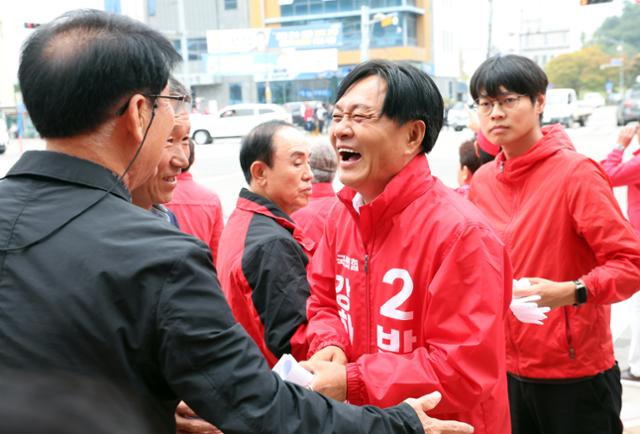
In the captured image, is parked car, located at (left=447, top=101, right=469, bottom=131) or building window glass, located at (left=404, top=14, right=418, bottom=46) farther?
building window glass, located at (left=404, top=14, right=418, bottom=46)

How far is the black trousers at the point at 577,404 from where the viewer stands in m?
2.71

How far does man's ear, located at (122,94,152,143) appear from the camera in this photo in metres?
1.49

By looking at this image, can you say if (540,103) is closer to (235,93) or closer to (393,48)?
(393,48)

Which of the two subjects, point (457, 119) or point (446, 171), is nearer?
point (446, 171)

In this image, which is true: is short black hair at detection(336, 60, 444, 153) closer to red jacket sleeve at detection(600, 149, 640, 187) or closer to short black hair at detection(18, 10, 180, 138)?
short black hair at detection(18, 10, 180, 138)

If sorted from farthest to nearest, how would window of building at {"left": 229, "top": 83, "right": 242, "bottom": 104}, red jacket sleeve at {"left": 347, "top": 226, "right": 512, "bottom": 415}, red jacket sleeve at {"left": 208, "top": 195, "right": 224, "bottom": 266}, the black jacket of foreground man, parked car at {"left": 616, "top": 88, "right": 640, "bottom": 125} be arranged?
window of building at {"left": 229, "top": 83, "right": 242, "bottom": 104}
parked car at {"left": 616, "top": 88, "right": 640, "bottom": 125}
red jacket sleeve at {"left": 208, "top": 195, "right": 224, "bottom": 266}
red jacket sleeve at {"left": 347, "top": 226, "right": 512, "bottom": 415}
the black jacket of foreground man

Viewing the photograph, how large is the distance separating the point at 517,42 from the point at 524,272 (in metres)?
62.6

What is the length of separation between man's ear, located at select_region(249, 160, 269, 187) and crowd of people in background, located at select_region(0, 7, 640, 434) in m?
0.01

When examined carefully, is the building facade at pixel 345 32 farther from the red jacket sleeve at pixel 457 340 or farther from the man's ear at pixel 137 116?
the man's ear at pixel 137 116

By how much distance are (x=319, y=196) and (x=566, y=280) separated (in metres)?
1.47

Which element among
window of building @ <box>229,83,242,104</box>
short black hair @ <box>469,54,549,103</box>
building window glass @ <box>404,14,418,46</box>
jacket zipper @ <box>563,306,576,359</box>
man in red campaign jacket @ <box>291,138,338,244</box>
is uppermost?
building window glass @ <box>404,14,418,46</box>

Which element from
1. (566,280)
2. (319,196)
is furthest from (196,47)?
(566,280)

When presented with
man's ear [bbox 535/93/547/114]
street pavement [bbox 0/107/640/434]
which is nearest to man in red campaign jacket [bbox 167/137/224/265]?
street pavement [bbox 0/107/640/434]

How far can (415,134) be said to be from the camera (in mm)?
2127
